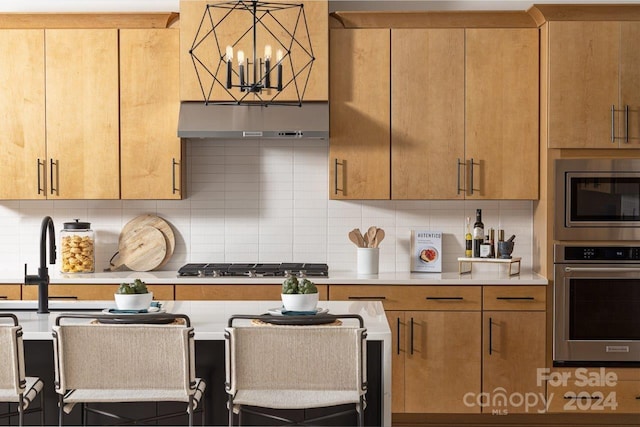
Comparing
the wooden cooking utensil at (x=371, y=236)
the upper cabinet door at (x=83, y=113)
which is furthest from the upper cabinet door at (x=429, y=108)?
the upper cabinet door at (x=83, y=113)

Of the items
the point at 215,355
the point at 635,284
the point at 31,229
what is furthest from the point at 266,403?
the point at 31,229

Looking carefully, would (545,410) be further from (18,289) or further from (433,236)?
(18,289)

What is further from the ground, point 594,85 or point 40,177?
point 594,85

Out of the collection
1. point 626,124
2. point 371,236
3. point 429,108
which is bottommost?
point 371,236

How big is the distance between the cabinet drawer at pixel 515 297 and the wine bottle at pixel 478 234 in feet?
1.21

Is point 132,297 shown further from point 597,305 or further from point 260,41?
point 597,305

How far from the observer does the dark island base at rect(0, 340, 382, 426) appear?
3.10 m

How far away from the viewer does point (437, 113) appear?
187 inches

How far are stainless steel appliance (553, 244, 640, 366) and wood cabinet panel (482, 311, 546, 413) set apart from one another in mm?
119

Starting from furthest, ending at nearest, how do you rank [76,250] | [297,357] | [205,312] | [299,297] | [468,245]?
[468,245], [76,250], [205,312], [299,297], [297,357]

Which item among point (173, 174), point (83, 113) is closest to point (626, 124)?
point (173, 174)

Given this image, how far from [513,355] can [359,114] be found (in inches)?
65.1

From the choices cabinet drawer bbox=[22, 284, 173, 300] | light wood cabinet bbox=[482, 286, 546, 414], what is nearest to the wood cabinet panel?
light wood cabinet bbox=[482, 286, 546, 414]

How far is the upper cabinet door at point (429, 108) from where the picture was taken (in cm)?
473
